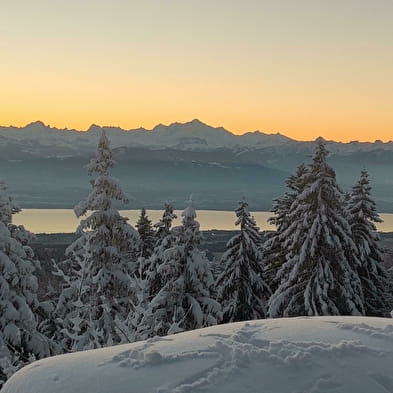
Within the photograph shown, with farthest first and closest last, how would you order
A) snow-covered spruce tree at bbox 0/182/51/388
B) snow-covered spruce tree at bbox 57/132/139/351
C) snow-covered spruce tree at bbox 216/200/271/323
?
snow-covered spruce tree at bbox 216/200/271/323, snow-covered spruce tree at bbox 57/132/139/351, snow-covered spruce tree at bbox 0/182/51/388

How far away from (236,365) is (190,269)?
16.6 metres

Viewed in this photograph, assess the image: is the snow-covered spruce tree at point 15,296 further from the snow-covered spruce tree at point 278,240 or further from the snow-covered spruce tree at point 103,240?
the snow-covered spruce tree at point 278,240

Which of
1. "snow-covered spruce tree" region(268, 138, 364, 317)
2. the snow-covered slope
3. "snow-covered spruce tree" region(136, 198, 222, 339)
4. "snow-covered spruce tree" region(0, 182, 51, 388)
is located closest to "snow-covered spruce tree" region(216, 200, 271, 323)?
"snow-covered spruce tree" region(268, 138, 364, 317)

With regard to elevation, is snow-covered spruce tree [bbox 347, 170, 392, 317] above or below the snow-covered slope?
below

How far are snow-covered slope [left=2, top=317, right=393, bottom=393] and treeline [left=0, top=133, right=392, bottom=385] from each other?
470 inches

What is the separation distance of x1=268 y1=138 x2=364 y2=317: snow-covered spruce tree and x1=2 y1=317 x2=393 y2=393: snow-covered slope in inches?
682

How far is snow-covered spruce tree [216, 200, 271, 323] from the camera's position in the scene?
81.0 feet

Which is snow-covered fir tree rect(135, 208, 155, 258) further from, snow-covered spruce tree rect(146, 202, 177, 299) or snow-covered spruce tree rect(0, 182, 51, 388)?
snow-covered spruce tree rect(0, 182, 51, 388)

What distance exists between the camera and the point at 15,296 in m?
16.4

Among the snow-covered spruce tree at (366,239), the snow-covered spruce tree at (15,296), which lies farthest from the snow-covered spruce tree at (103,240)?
the snow-covered spruce tree at (366,239)

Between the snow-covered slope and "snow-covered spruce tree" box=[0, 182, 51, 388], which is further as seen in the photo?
"snow-covered spruce tree" box=[0, 182, 51, 388]

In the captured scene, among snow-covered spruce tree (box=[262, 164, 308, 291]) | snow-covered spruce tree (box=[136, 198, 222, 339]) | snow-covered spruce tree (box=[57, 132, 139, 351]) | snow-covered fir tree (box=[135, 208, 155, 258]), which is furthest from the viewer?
snow-covered fir tree (box=[135, 208, 155, 258])

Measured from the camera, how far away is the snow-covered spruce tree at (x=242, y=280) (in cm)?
2470

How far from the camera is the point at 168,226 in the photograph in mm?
25703
